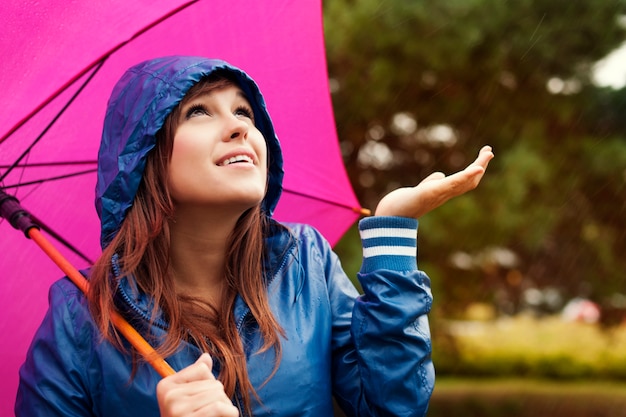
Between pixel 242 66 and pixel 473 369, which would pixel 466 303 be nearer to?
pixel 473 369

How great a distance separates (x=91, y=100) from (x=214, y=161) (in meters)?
0.51

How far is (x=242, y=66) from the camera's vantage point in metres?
2.44

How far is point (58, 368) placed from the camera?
1905 millimetres

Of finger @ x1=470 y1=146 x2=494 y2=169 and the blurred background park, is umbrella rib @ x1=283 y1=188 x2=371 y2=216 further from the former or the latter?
the blurred background park

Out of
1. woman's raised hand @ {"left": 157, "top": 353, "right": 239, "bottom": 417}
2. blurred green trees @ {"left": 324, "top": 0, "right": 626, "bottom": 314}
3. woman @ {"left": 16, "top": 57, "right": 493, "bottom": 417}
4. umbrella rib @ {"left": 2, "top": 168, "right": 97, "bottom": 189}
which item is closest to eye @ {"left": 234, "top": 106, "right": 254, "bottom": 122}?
woman @ {"left": 16, "top": 57, "right": 493, "bottom": 417}

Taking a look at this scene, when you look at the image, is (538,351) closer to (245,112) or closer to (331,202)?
(331,202)

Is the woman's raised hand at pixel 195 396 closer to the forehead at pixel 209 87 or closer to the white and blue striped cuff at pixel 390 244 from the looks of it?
the white and blue striped cuff at pixel 390 244

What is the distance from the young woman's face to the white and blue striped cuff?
269mm

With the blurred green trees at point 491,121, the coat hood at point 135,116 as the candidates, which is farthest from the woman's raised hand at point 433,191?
the blurred green trees at point 491,121

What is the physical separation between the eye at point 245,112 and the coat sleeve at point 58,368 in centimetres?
57

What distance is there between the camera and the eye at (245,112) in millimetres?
2135

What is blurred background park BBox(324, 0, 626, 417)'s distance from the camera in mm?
5586

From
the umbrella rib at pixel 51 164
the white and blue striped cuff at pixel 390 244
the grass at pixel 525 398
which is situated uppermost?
the umbrella rib at pixel 51 164

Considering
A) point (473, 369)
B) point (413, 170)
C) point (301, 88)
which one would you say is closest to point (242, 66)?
point (301, 88)
